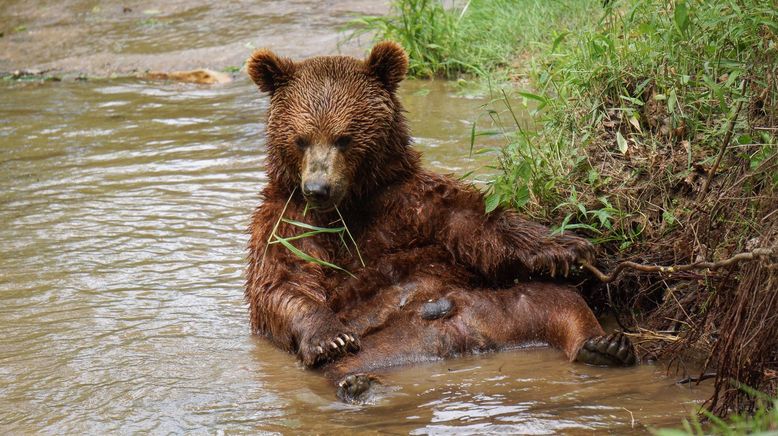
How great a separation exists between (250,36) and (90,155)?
4856 millimetres

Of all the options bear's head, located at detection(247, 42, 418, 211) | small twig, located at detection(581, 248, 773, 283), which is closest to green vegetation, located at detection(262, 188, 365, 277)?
bear's head, located at detection(247, 42, 418, 211)

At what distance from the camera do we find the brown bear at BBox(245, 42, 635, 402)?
17.3ft

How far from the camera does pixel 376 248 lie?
5652 mm

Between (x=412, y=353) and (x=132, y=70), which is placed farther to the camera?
(x=132, y=70)

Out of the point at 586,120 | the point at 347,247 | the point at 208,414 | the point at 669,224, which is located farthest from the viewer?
the point at 586,120

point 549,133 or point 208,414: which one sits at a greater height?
point 549,133

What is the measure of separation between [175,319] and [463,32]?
6.38m

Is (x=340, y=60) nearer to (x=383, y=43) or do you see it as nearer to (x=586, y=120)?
(x=383, y=43)

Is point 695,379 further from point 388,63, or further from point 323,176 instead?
point 388,63

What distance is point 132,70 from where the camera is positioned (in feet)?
43.8

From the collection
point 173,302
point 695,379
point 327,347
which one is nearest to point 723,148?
point 695,379

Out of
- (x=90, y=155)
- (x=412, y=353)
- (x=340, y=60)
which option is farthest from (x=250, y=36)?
(x=412, y=353)

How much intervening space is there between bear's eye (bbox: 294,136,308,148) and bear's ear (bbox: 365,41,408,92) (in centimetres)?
61

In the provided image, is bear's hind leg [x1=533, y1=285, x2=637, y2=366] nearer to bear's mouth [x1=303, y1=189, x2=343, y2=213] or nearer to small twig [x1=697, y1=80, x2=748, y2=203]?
small twig [x1=697, y1=80, x2=748, y2=203]
